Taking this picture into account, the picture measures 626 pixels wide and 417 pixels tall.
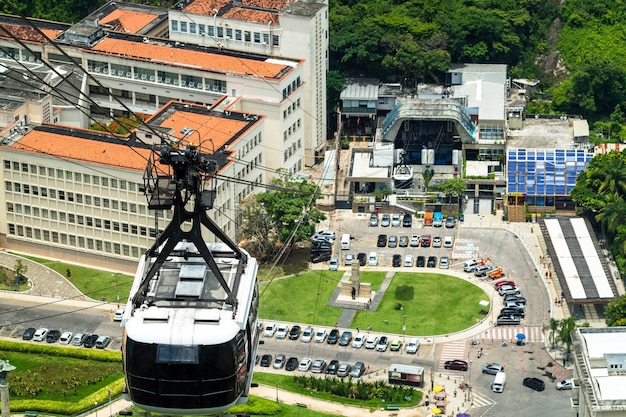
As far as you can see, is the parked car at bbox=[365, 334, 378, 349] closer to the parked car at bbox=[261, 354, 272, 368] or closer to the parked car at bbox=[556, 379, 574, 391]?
the parked car at bbox=[261, 354, 272, 368]

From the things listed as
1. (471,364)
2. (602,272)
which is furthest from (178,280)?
(602,272)

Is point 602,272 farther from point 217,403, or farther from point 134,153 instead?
point 217,403

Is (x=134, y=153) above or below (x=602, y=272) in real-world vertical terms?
above

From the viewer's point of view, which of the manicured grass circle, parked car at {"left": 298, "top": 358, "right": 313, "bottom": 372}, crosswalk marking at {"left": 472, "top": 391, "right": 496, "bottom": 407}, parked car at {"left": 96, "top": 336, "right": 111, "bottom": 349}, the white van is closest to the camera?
crosswalk marking at {"left": 472, "top": 391, "right": 496, "bottom": 407}

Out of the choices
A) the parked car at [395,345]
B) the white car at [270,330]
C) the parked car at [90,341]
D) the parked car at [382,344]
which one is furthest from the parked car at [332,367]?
the parked car at [90,341]

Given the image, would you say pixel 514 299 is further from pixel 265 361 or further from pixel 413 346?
pixel 265 361

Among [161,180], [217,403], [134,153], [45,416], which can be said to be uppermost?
[161,180]

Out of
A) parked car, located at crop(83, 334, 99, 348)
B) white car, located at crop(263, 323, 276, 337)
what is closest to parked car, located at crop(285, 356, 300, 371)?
white car, located at crop(263, 323, 276, 337)
